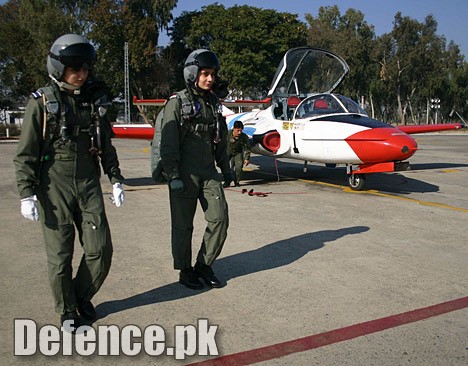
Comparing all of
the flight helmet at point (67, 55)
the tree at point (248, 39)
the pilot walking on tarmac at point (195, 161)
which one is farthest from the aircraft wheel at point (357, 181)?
the tree at point (248, 39)

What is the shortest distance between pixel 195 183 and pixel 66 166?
4.30 feet

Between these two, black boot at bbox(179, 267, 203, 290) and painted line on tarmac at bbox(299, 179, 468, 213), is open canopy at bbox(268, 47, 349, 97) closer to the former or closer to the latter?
painted line on tarmac at bbox(299, 179, 468, 213)

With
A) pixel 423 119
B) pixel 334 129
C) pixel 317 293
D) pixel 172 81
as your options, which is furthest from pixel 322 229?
pixel 423 119

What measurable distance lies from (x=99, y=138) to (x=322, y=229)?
166 inches

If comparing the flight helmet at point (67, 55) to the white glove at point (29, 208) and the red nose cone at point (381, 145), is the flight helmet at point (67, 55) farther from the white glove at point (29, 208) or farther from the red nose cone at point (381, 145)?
the red nose cone at point (381, 145)

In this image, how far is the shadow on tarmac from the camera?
425cm

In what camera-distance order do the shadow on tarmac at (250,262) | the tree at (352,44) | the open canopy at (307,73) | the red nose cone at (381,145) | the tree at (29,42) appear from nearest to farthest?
the shadow on tarmac at (250,262) < the red nose cone at (381,145) < the open canopy at (307,73) < the tree at (29,42) < the tree at (352,44)

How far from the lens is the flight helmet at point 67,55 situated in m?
3.49

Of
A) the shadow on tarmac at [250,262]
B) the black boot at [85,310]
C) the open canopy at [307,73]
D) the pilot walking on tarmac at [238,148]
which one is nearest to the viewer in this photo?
the black boot at [85,310]

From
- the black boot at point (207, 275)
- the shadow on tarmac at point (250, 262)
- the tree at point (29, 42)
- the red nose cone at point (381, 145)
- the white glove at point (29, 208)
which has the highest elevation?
the tree at point (29, 42)

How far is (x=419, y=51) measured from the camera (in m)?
57.4

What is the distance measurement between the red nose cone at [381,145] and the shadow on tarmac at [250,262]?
Answer: 261 centimetres

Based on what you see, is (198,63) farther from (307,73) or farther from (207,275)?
(307,73)

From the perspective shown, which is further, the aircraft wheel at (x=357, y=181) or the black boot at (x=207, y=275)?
the aircraft wheel at (x=357, y=181)
